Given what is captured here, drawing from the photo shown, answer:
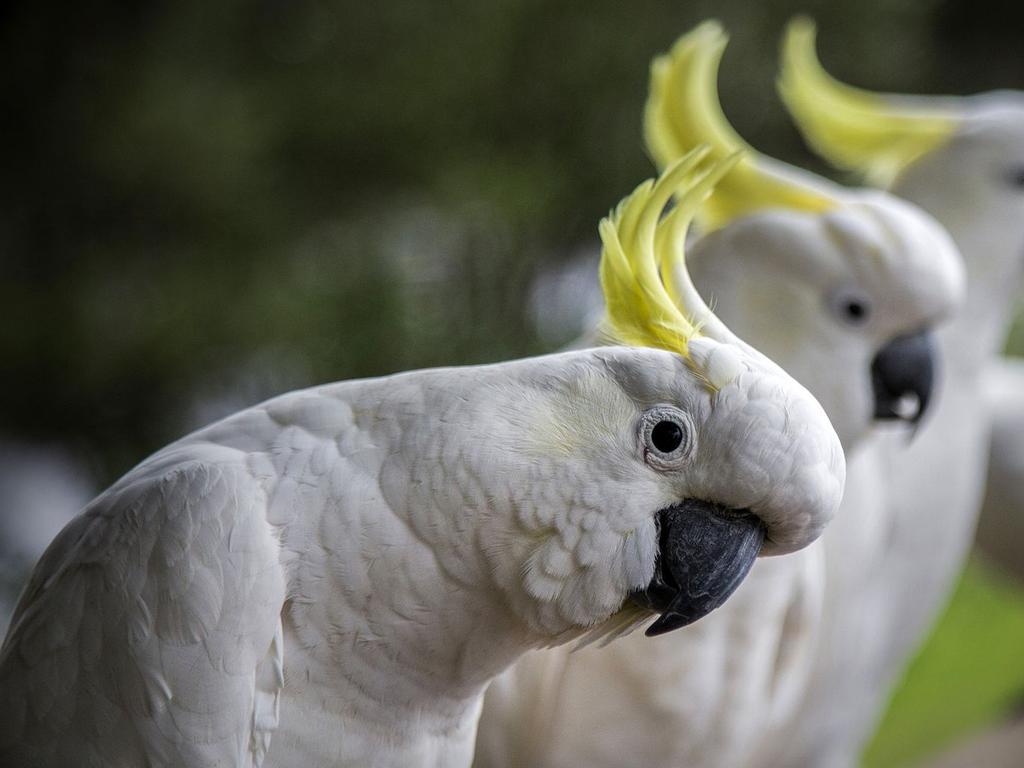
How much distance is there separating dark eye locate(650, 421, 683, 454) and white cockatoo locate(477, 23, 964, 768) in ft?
1.53

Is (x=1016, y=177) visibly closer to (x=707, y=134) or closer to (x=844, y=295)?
(x=844, y=295)

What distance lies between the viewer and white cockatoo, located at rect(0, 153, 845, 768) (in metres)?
0.86

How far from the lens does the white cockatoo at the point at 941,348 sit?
169cm

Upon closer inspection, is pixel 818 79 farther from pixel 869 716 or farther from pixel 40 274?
pixel 40 274

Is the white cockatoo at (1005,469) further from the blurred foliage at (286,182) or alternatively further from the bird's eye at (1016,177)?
the blurred foliage at (286,182)

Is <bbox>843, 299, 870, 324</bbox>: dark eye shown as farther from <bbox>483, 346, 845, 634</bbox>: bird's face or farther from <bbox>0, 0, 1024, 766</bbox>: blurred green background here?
<bbox>0, 0, 1024, 766</bbox>: blurred green background

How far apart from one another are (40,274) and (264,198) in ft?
2.04

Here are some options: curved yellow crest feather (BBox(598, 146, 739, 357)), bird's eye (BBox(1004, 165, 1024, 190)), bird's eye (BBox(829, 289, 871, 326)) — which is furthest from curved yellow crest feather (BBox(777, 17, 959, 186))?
curved yellow crest feather (BBox(598, 146, 739, 357))

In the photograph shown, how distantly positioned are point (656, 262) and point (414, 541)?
13.1 inches

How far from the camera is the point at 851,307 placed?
1421mm

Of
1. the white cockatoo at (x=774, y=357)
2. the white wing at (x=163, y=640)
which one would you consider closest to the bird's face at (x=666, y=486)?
the white wing at (x=163, y=640)

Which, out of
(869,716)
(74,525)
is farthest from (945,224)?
(74,525)

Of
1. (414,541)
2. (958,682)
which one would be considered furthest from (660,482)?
(958,682)

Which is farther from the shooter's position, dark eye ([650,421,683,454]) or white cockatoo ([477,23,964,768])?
white cockatoo ([477,23,964,768])
